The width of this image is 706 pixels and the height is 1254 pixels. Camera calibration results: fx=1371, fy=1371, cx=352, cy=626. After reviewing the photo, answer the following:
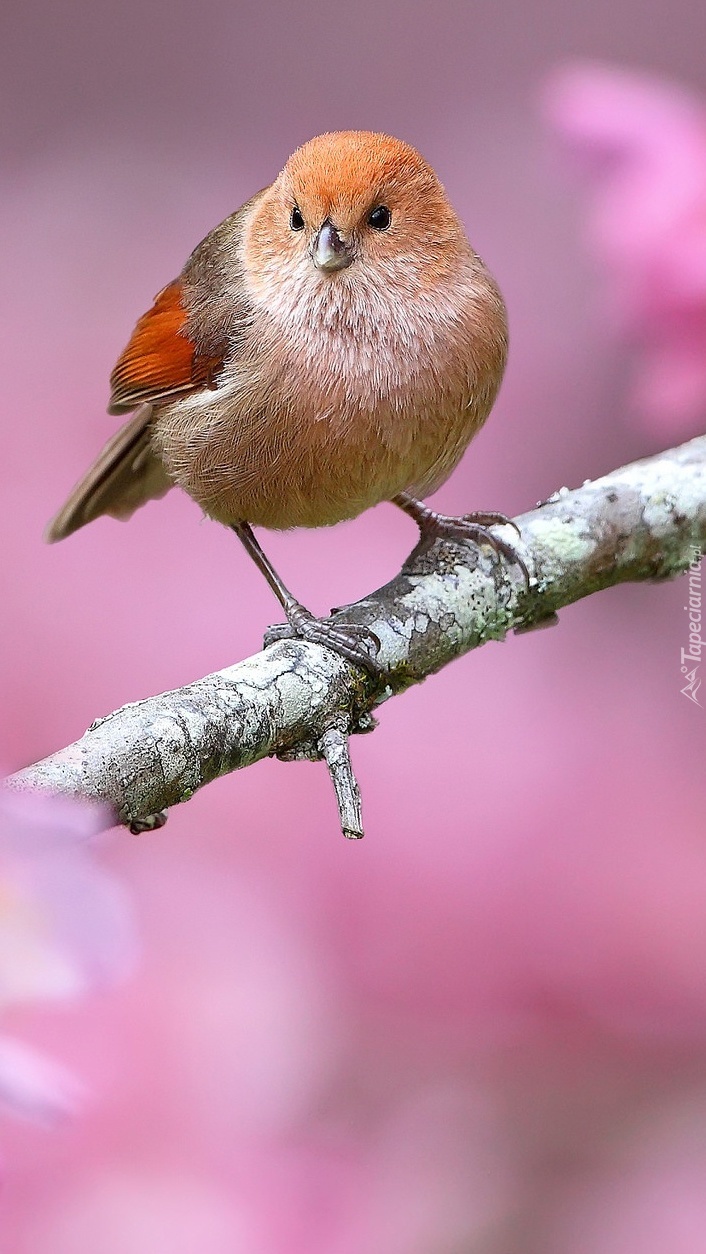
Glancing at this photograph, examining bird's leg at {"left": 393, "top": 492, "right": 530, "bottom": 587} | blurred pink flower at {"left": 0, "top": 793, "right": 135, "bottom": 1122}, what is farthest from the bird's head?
blurred pink flower at {"left": 0, "top": 793, "right": 135, "bottom": 1122}

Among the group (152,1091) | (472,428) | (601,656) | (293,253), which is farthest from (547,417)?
(152,1091)

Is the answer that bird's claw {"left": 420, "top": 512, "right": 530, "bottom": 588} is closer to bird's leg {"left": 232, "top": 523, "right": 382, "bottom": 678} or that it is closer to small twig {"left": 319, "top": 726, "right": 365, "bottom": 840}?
bird's leg {"left": 232, "top": 523, "right": 382, "bottom": 678}

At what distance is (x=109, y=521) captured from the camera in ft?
5.71

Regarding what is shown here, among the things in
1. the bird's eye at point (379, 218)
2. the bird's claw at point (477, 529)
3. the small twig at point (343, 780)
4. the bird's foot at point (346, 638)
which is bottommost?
the small twig at point (343, 780)

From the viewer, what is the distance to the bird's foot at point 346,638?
3.78 ft

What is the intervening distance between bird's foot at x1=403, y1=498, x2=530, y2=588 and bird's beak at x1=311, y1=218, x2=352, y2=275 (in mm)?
340

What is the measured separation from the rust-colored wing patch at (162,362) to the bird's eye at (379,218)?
0.79 feet

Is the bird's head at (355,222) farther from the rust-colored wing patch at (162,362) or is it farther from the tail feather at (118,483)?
the tail feather at (118,483)

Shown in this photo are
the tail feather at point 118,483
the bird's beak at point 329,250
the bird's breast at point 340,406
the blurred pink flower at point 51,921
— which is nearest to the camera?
the blurred pink flower at point 51,921

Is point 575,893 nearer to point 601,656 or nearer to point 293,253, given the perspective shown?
point 601,656

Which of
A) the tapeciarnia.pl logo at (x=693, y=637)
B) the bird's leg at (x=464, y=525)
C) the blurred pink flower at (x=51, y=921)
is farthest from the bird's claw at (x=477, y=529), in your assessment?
the blurred pink flower at (x=51, y=921)

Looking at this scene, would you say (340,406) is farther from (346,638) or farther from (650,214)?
(650,214)

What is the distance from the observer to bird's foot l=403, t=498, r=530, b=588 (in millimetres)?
1365

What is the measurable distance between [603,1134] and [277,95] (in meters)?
1.32
